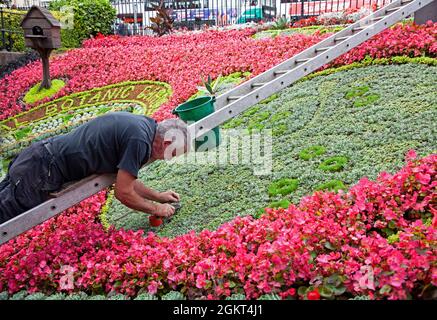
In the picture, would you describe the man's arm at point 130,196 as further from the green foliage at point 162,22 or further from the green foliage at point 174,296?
the green foliage at point 162,22

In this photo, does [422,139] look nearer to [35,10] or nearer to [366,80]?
[366,80]

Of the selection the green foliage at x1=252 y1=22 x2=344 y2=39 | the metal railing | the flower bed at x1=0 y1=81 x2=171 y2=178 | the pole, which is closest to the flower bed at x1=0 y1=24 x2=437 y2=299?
the flower bed at x1=0 y1=81 x2=171 y2=178

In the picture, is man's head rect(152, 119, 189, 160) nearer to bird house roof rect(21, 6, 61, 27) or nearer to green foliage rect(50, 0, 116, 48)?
bird house roof rect(21, 6, 61, 27)

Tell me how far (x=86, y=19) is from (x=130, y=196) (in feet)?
44.5

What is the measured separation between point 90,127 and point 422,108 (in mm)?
Answer: 3343

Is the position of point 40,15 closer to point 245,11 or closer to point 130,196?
point 130,196

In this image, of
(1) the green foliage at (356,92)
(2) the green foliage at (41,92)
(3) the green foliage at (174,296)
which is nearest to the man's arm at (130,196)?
(3) the green foliage at (174,296)

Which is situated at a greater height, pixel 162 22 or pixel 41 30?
pixel 41 30

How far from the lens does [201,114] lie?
4.31 metres

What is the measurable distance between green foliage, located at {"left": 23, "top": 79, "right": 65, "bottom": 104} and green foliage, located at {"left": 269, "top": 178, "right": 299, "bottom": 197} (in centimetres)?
745

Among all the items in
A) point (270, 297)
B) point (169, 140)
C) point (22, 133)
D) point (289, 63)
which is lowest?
point (22, 133)

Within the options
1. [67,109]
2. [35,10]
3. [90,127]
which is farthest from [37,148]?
[35,10]

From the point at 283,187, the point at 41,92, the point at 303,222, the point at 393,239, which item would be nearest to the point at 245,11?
the point at 41,92

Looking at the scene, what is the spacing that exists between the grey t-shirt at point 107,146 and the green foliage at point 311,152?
1.71 metres
